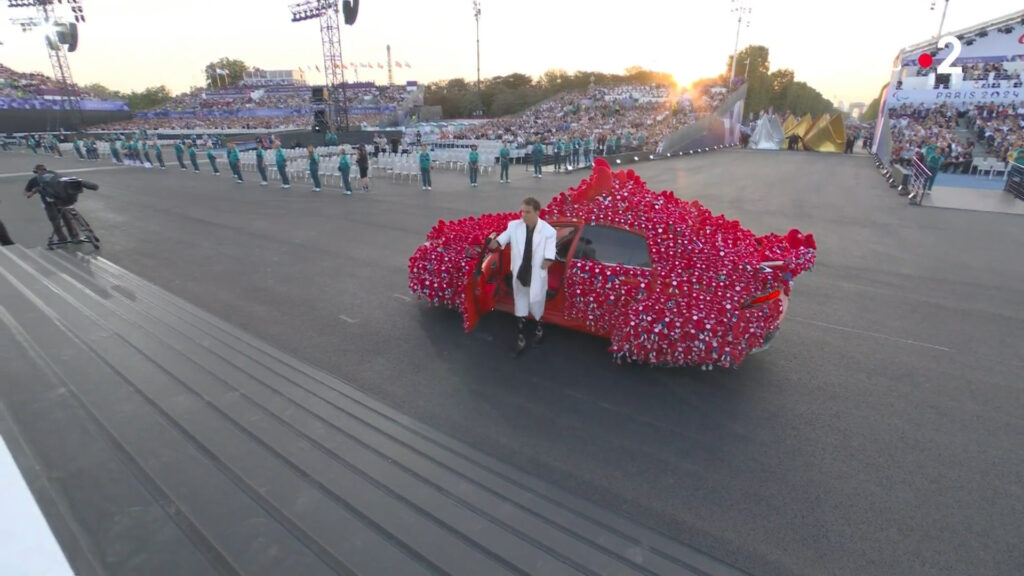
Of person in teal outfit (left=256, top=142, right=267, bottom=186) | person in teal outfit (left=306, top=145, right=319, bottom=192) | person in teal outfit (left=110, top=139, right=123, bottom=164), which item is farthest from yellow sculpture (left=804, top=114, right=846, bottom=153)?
person in teal outfit (left=110, top=139, right=123, bottom=164)

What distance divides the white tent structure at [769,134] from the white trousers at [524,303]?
4171 cm

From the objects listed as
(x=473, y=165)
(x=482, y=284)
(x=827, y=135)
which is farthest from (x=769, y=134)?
(x=482, y=284)

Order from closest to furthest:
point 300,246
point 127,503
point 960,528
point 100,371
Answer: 1. point 127,503
2. point 960,528
3. point 100,371
4. point 300,246

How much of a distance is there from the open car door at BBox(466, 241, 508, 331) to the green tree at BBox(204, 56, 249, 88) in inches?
4917

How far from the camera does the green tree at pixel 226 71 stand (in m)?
112

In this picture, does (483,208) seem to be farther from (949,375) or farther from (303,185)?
(949,375)

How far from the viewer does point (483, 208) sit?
14.2m

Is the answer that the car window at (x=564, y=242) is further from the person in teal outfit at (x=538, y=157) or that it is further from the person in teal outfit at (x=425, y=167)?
the person in teal outfit at (x=538, y=157)

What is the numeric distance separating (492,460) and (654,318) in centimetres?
202

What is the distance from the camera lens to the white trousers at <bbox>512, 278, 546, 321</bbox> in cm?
515

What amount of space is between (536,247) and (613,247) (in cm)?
83

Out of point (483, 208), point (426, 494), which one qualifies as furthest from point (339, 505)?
point (483, 208)

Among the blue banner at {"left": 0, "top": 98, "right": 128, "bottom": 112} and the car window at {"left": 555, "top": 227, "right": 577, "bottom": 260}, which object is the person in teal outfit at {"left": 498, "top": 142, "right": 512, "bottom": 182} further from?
the blue banner at {"left": 0, "top": 98, "right": 128, "bottom": 112}

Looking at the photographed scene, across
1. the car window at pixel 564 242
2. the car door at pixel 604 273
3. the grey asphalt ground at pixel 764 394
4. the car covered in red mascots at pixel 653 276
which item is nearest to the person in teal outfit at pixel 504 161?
the grey asphalt ground at pixel 764 394
